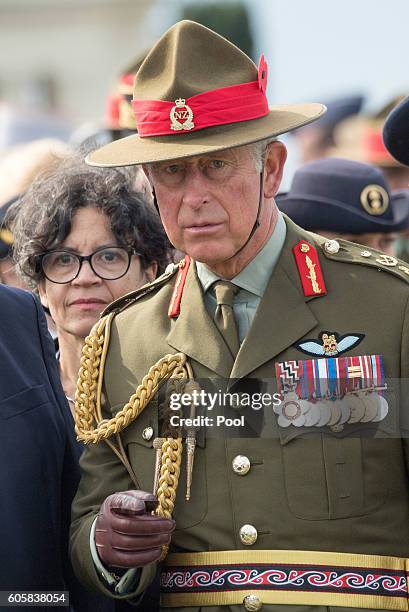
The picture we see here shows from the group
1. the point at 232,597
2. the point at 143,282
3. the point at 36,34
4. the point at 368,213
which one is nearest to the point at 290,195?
the point at 368,213

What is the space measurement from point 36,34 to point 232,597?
6847cm

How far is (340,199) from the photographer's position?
6914mm

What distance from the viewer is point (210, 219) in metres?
4.36

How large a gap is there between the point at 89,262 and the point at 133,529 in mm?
1596

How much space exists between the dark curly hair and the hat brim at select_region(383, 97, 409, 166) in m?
1.11

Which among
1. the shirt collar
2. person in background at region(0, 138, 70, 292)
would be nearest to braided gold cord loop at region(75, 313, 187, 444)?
the shirt collar

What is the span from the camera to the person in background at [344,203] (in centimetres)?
684

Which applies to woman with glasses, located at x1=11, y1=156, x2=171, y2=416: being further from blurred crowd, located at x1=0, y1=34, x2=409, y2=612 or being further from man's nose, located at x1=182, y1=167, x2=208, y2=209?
man's nose, located at x1=182, y1=167, x2=208, y2=209

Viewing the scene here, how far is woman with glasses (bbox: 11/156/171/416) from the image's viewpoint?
18.1ft

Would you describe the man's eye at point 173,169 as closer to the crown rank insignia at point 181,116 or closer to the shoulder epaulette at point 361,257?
the crown rank insignia at point 181,116

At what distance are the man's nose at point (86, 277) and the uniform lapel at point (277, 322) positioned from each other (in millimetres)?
1169

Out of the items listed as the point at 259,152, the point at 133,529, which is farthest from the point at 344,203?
the point at 133,529

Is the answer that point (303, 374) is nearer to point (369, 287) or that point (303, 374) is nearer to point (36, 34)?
point (369, 287)

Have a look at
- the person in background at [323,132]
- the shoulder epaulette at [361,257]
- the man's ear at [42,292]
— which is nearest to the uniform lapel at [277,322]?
the shoulder epaulette at [361,257]
